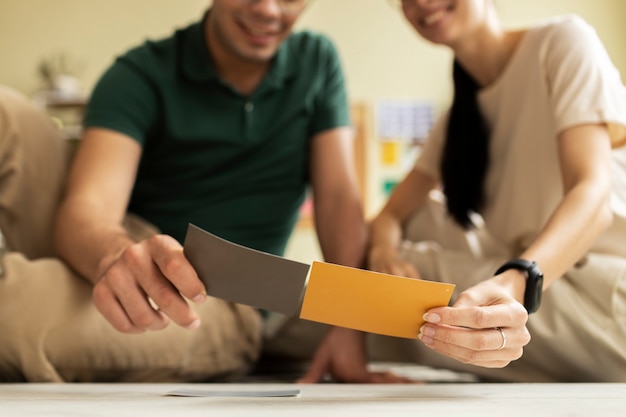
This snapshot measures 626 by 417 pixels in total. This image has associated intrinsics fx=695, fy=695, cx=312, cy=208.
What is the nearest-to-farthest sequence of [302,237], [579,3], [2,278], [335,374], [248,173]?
[2,278]
[335,374]
[248,173]
[579,3]
[302,237]

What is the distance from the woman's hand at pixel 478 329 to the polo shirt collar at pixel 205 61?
0.87m

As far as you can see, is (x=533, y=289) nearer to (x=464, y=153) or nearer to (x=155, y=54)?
(x=464, y=153)

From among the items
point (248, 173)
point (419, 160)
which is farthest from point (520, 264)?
point (248, 173)

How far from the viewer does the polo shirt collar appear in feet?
4.86

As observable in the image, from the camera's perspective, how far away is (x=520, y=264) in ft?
2.92

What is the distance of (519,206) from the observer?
1280 mm

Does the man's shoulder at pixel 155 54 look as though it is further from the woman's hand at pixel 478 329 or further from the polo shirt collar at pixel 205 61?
the woman's hand at pixel 478 329

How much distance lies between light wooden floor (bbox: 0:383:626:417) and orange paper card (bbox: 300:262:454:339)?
0.08m

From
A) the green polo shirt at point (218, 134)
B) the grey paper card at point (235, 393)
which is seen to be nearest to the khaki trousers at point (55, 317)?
the green polo shirt at point (218, 134)

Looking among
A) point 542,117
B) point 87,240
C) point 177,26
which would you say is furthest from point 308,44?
point 177,26

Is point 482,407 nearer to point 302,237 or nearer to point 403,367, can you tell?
point 403,367

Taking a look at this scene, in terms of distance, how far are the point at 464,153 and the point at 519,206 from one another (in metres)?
0.19

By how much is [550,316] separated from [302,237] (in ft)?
11.9

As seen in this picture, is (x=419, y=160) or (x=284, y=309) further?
(x=419, y=160)
